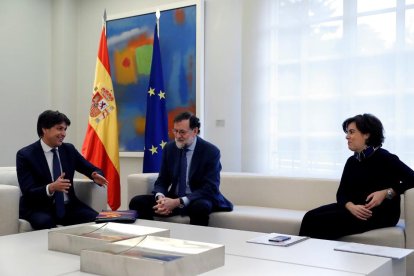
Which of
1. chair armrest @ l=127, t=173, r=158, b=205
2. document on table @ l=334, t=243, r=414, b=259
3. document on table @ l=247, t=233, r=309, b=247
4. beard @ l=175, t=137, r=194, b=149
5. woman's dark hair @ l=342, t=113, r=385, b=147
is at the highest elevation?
woman's dark hair @ l=342, t=113, r=385, b=147

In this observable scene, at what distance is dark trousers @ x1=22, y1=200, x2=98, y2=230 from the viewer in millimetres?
2990

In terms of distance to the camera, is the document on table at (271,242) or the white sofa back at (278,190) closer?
the document on table at (271,242)

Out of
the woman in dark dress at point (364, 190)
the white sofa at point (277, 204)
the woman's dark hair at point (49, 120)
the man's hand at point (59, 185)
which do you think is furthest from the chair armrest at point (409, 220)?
the woman's dark hair at point (49, 120)

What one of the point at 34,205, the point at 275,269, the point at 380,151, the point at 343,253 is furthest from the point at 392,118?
the point at 34,205

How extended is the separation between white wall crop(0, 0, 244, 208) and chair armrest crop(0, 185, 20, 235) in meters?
2.15

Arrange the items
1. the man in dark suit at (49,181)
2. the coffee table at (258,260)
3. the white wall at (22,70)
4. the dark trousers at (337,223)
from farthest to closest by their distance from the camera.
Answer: the white wall at (22,70) < the man in dark suit at (49,181) < the dark trousers at (337,223) < the coffee table at (258,260)

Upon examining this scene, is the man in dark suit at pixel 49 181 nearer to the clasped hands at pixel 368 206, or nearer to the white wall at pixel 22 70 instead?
the clasped hands at pixel 368 206

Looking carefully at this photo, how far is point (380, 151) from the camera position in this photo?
2.96m

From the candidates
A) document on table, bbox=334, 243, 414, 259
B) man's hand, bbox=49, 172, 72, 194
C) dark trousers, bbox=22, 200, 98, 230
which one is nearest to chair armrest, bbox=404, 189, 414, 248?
document on table, bbox=334, 243, 414, 259

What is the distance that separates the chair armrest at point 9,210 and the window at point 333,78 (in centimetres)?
226

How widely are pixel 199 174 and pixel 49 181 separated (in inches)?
42.2

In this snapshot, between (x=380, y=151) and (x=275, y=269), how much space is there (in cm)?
168

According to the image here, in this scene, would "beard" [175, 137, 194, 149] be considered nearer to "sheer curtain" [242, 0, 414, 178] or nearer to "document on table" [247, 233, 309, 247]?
"sheer curtain" [242, 0, 414, 178]

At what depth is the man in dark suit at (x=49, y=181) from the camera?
309 cm
